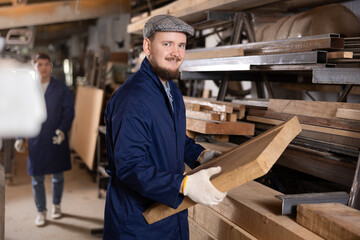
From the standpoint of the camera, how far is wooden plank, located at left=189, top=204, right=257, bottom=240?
1.95 metres

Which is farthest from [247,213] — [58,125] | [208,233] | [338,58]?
[58,125]

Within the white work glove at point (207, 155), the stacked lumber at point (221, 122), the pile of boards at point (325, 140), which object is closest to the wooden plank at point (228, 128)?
the stacked lumber at point (221, 122)

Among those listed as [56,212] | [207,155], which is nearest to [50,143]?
[56,212]

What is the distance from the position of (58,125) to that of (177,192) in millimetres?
3600

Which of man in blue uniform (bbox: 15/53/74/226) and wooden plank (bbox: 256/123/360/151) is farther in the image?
man in blue uniform (bbox: 15/53/74/226)

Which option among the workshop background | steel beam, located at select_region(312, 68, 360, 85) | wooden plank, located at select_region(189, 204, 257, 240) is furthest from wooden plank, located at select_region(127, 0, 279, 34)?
wooden plank, located at select_region(189, 204, 257, 240)

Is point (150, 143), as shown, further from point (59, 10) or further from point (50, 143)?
point (59, 10)

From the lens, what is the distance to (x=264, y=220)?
1784 millimetres

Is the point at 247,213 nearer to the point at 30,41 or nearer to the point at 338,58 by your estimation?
the point at 338,58

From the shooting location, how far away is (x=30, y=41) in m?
7.61

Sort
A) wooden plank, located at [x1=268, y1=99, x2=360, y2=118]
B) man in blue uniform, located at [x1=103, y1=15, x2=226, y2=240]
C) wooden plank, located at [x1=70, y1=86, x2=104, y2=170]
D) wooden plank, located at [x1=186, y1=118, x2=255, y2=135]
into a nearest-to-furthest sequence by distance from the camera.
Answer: man in blue uniform, located at [x1=103, y1=15, x2=226, y2=240], wooden plank, located at [x1=268, y1=99, x2=360, y2=118], wooden plank, located at [x1=186, y1=118, x2=255, y2=135], wooden plank, located at [x1=70, y1=86, x2=104, y2=170]

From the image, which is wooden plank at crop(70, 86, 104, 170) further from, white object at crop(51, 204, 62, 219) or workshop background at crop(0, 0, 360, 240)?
white object at crop(51, 204, 62, 219)

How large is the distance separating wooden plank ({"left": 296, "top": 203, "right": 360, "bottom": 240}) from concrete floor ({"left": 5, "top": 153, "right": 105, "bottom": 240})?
3.14m

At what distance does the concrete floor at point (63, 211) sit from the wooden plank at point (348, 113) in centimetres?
310
